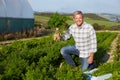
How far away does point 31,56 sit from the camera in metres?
9.62

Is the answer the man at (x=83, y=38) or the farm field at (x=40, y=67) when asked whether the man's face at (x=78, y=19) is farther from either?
the farm field at (x=40, y=67)

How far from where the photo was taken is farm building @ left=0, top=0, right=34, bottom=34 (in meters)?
26.2

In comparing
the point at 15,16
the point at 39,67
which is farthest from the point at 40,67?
the point at 15,16

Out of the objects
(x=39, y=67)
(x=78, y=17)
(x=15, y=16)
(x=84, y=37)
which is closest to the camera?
(x=39, y=67)

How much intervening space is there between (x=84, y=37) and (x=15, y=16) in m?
19.9

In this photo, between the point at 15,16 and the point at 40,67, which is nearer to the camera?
the point at 40,67

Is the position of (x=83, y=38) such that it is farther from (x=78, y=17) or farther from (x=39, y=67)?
(x=39, y=67)

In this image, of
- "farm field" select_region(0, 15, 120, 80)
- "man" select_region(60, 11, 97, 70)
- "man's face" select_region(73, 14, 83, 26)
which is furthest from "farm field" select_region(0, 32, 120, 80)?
"man's face" select_region(73, 14, 83, 26)

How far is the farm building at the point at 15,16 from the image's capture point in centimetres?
2621

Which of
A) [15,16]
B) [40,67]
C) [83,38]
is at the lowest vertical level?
[15,16]

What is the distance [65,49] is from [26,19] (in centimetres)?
2158

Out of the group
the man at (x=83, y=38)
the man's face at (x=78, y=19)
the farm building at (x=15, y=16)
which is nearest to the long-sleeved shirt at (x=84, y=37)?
the man at (x=83, y=38)

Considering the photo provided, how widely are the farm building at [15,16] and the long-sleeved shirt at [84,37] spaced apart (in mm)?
16902

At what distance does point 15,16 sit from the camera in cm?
2825
